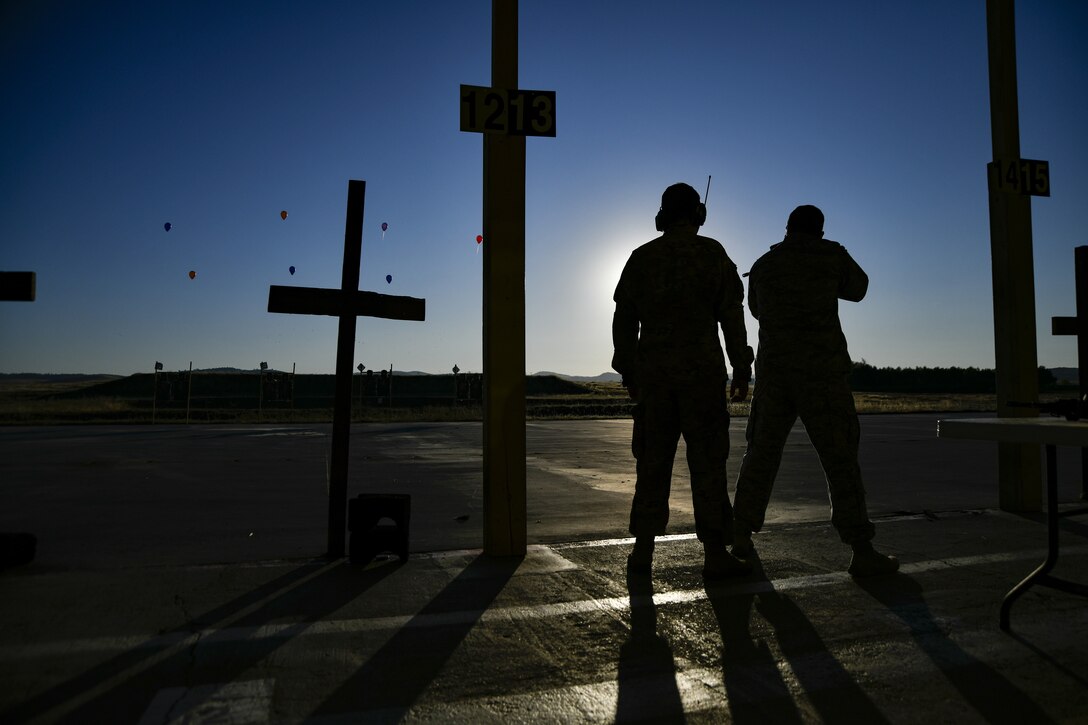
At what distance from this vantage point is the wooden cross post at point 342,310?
4.32 meters

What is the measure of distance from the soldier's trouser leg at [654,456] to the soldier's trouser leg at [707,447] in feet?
0.27

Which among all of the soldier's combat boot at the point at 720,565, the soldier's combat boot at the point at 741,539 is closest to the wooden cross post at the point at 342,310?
the soldier's combat boot at the point at 720,565

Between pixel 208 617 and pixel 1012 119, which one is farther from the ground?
pixel 1012 119

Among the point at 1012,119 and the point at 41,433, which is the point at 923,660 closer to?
the point at 1012,119

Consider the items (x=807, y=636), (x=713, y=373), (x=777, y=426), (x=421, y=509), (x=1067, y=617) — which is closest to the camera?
(x=807, y=636)

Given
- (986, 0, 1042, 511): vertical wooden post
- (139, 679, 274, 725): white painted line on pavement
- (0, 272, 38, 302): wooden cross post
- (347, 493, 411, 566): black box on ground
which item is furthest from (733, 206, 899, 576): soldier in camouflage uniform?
(0, 272, 38, 302): wooden cross post

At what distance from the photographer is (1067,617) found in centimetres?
306

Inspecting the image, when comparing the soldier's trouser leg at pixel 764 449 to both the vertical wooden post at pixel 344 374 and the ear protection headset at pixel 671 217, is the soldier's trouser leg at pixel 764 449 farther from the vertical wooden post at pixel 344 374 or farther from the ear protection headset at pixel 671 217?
the vertical wooden post at pixel 344 374

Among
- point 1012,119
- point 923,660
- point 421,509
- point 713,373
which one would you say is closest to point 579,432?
point 421,509

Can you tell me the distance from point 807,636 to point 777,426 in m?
1.44

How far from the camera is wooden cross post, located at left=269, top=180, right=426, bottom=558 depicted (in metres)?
4.32

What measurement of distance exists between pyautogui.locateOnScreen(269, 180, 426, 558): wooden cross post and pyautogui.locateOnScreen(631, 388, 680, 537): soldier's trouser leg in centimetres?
174

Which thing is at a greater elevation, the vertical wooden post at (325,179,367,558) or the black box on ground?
the vertical wooden post at (325,179,367,558)

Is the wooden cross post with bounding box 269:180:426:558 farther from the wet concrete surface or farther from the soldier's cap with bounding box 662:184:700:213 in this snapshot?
the soldier's cap with bounding box 662:184:700:213
